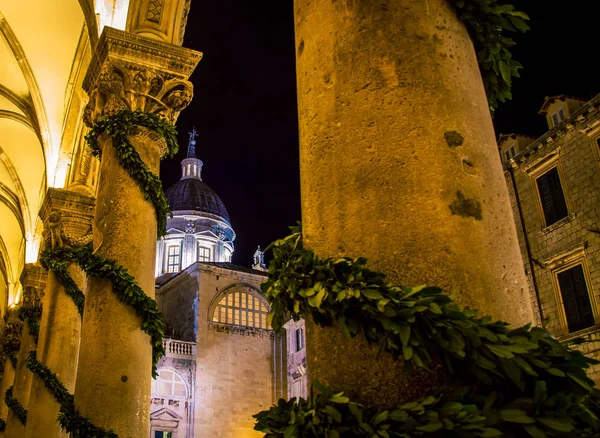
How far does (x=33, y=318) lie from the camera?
1237 cm

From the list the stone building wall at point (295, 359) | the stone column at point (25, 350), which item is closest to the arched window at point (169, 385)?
the stone building wall at point (295, 359)

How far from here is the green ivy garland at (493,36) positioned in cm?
262

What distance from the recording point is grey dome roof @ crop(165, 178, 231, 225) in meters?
45.9

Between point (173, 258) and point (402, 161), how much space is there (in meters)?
42.0

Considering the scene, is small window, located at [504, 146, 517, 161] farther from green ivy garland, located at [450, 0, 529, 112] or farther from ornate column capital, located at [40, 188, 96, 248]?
green ivy garland, located at [450, 0, 529, 112]

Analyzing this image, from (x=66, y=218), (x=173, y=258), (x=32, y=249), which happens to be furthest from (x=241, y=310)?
(x=66, y=218)

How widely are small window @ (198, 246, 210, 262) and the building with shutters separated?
94.7 ft

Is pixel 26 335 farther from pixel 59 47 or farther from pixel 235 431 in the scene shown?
pixel 235 431

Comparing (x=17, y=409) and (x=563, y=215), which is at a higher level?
(x=563, y=215)

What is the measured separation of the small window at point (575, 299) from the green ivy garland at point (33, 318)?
41.0ft

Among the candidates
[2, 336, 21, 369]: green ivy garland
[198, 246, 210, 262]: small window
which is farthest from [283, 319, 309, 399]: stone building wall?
[2, 336, 21, 369]: green ivy garland

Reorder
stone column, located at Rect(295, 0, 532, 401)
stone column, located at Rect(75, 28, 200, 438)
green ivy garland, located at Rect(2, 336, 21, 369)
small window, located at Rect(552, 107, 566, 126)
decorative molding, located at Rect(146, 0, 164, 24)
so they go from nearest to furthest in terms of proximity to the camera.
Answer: stone column, located at Rect(295, 0, 532, 401)
stone column, located at Rect(75, 28, 200, 438)
decorative molding, located at Rect(146, 0, 164, 24)
green ivy garland, located at Rect(2, 336, 21, 369)
small window, located at Rect(552, 107, 566, 126)

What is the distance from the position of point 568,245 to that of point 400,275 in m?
15.2

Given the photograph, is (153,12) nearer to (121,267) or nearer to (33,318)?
(121,267)
